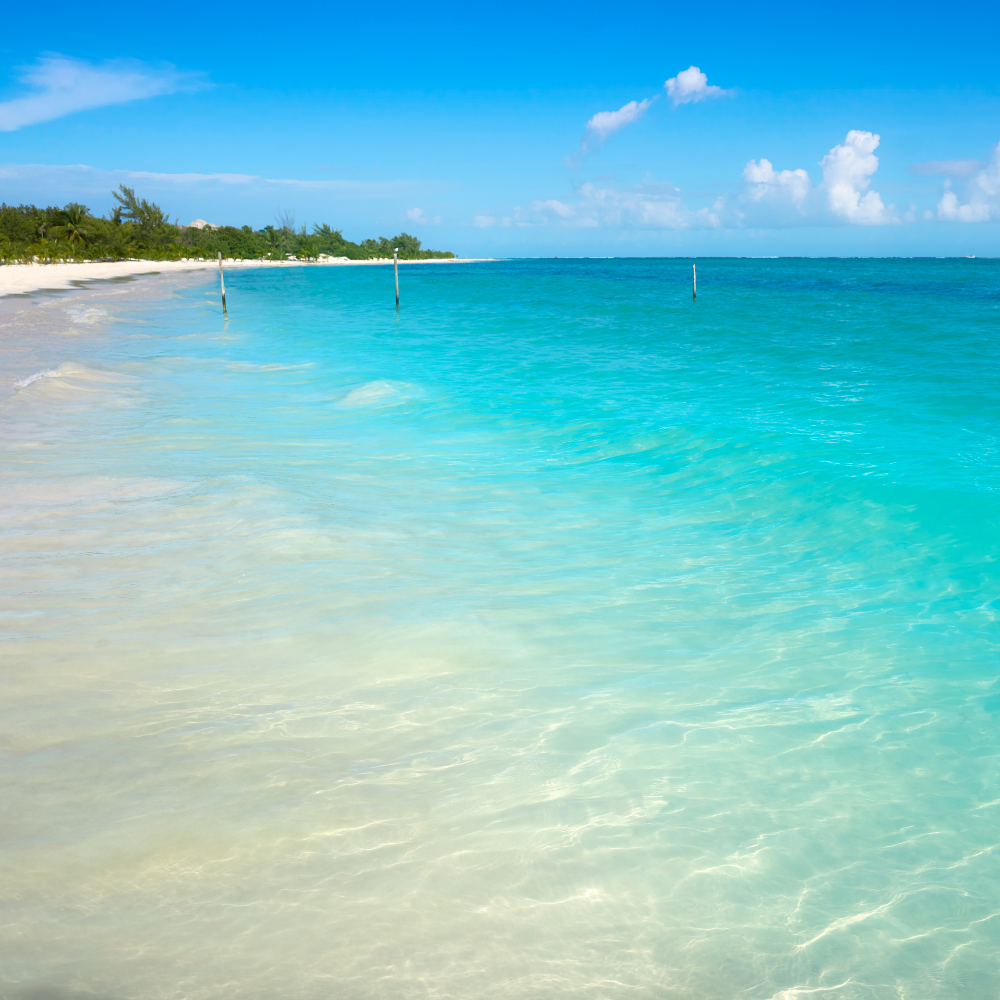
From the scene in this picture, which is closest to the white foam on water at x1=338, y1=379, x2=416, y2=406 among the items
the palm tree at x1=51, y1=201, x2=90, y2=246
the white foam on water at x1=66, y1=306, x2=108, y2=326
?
the white foam on water at x1=66, y1=306, x2=108, y2=326

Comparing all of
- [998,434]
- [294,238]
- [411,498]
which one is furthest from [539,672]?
[294,238]

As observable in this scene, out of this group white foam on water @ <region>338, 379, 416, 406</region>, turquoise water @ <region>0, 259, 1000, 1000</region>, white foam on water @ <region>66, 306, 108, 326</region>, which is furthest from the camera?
white foam on water @ <region>66, 306, 108, 326</region>

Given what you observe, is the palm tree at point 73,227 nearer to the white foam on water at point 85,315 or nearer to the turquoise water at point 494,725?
the white foam on water at point 85,315

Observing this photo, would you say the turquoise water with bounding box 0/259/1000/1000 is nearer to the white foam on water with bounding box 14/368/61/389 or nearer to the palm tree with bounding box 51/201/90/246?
the white foam on water with bounding box 14/368/61/389

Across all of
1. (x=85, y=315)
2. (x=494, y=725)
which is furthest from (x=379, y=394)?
(x=85, y=315)

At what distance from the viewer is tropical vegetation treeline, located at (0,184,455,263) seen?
8231 centimetres

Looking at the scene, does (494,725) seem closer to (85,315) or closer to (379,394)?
(379,394)

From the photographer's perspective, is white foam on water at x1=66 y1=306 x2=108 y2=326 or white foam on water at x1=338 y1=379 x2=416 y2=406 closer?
white foam on water at x1=338 y1=379 x2=416 y2=406

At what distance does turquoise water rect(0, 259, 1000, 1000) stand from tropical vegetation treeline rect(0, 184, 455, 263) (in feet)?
164

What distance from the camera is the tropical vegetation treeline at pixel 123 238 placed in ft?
270

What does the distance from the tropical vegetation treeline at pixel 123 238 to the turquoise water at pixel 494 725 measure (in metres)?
49.9

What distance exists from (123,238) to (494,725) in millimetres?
114862

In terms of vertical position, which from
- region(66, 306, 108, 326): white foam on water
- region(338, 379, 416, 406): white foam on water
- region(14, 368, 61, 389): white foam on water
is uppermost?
region(66, 306, 108, 326): white foam on water

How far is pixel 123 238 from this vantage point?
328 feet
